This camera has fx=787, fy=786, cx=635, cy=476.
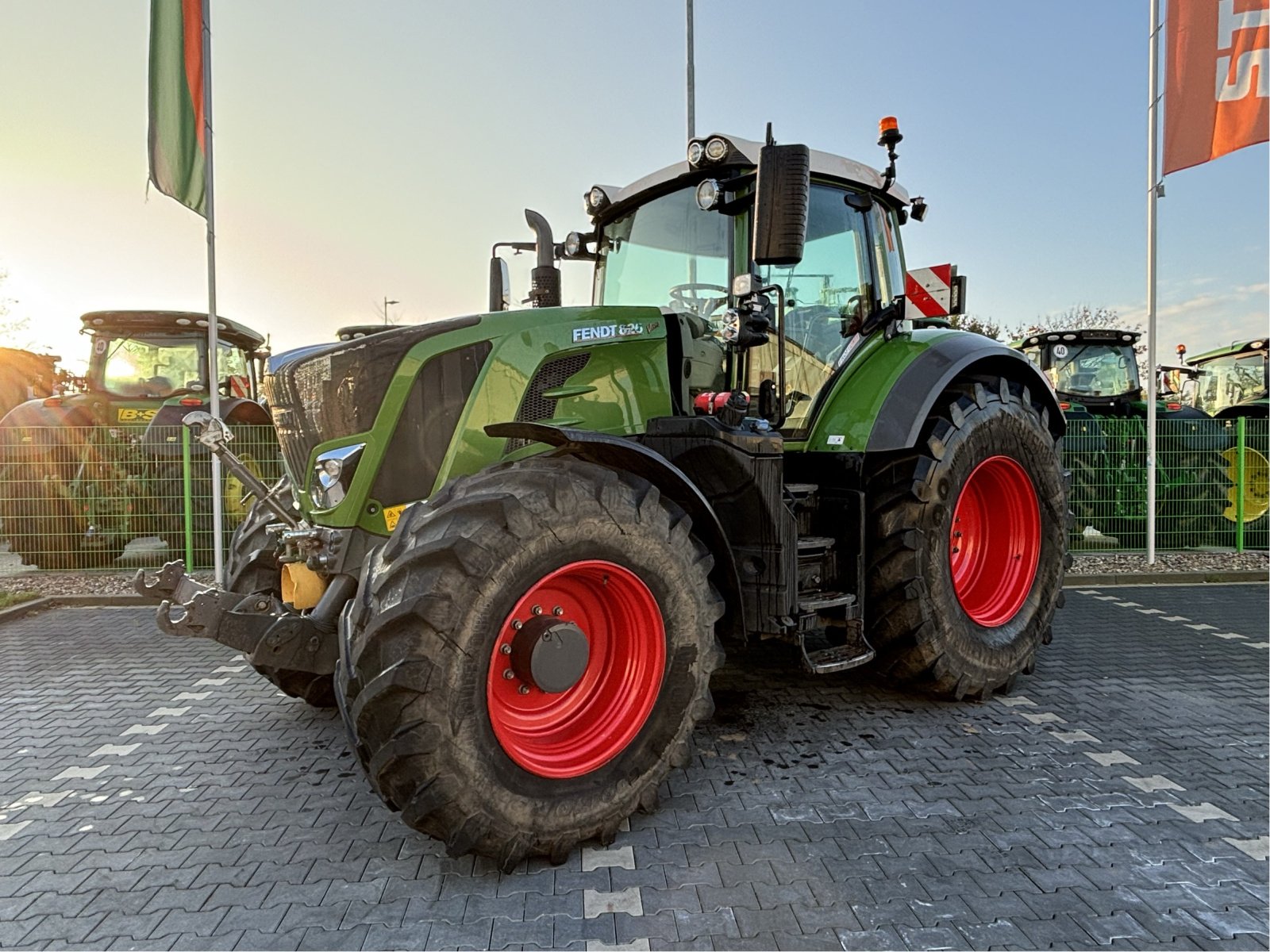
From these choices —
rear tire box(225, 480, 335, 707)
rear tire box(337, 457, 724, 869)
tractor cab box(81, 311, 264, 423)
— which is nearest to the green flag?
tractor cab box(81, 311, 264, 423)

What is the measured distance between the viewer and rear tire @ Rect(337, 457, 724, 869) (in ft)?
7.13

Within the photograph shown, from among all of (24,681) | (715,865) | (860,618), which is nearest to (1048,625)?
(860,618)

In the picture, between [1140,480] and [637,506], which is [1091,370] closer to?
[1140,480]

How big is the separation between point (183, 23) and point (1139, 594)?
8851 millimetres

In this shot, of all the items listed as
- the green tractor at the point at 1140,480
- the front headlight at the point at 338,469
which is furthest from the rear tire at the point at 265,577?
the green tractor at the point at 1140,480

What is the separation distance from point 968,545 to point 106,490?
755cm

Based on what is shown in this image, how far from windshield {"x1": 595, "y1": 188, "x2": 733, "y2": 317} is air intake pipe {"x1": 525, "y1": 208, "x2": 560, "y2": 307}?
1.15 ft

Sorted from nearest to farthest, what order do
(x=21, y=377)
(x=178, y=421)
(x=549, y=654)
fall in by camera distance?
(x=549, y=654) < (x=178, y=421) < (x=21, y=377)

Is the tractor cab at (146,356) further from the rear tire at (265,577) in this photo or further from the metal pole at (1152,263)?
the metal pole at (1152,263)

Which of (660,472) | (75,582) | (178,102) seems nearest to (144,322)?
(75,582)

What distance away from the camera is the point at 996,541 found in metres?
4.38

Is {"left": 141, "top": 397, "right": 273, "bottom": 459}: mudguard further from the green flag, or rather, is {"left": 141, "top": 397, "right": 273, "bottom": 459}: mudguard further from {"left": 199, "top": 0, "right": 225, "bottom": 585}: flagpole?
the green flag

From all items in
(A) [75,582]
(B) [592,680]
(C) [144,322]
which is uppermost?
(C) [144,322]

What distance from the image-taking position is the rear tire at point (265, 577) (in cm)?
349
